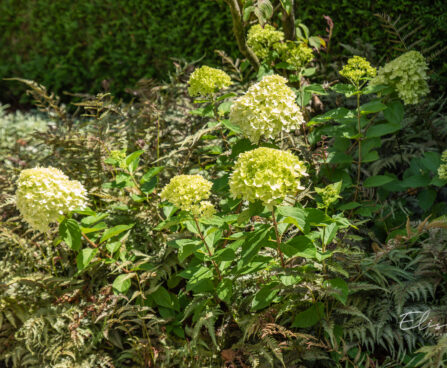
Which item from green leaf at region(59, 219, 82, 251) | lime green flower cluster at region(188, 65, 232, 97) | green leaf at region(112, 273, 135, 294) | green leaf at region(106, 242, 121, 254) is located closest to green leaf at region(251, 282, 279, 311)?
green leaf at region(112, 273, 135, 294)

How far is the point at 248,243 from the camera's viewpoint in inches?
82.5

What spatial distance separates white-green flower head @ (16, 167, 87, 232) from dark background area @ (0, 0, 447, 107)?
6.47ft

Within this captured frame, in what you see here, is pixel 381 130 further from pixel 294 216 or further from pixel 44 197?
pixel 44 197

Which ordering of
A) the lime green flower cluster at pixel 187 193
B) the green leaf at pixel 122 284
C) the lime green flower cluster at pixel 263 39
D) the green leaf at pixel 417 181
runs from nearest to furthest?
the lime green flower cluster at pixel 187 193 → the green leaf at pixel 122 284 → the green leaf at pixel 417 181 → the lime green flower cluster at pixel 263 39

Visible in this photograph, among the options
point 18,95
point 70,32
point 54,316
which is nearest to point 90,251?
point 54,316

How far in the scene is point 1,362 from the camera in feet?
9.87

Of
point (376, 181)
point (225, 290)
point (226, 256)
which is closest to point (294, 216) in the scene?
point (226, 256)

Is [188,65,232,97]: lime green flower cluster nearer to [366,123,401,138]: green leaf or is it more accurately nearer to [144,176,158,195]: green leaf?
[144,176,158,195]: green leaf

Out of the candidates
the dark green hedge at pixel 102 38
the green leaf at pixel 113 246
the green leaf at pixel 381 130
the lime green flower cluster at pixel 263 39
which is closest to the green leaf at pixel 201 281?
the green leaf at pixel 113 246

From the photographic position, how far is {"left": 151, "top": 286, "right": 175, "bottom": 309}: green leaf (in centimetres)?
261

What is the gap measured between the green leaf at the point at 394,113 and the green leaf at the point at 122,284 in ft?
5.92

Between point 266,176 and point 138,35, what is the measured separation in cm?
457

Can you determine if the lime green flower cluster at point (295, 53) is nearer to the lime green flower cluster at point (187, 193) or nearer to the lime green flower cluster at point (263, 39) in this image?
the lime green flower cluster at point (263, 39)

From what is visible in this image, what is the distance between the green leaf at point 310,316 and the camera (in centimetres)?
229
